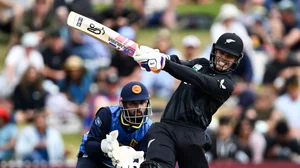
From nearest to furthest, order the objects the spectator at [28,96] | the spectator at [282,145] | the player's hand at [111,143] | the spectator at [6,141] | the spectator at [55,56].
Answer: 1. the player's hand at [111,143]
2. the spectator at [6,141]
3. the spectator at [282,145]
4. the spectator at [28,96]
5. the spectator at [55,56]

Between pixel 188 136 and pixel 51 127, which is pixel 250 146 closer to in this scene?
pixel 51 127

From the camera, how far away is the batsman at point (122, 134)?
31.3ft

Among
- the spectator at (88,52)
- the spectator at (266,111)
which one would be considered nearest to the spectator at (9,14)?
the spectator at (88,52)

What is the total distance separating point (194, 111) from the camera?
9.59m

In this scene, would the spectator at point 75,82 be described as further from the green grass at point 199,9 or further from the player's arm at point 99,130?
the player's arm at point 99,130

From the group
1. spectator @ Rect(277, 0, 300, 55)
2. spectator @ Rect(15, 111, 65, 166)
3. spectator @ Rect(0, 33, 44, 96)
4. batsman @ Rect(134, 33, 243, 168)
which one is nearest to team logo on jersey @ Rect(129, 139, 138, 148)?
batsman @ Rect(134, 33, 243, 168)

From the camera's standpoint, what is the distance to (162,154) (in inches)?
372

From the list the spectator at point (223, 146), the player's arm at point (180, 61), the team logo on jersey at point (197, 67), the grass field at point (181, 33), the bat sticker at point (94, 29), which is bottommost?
the spectator at point (223, 146)

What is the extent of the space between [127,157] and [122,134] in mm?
411

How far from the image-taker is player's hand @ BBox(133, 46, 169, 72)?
29.9 feet

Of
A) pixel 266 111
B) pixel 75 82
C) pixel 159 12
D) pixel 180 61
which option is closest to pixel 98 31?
pixel 180 61

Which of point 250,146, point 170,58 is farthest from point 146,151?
point 250,146

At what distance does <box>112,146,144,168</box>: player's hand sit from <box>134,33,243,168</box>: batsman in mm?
165

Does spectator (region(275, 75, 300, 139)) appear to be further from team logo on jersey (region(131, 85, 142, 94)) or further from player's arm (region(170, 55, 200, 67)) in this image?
team logo on jersey (region(131, 85, 142, 94))
